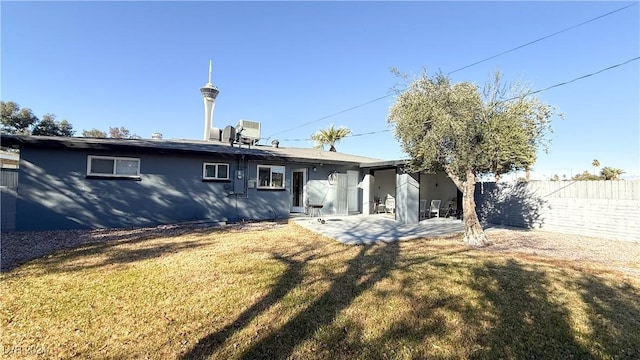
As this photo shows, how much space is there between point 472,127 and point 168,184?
10525 millimetres

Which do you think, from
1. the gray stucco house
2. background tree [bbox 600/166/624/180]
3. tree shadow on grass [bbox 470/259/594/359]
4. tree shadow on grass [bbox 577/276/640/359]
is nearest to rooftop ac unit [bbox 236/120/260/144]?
the gray stucco house

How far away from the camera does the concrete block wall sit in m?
9.28

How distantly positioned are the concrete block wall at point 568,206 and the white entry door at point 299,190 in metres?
8.26

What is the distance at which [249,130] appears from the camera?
14500mm

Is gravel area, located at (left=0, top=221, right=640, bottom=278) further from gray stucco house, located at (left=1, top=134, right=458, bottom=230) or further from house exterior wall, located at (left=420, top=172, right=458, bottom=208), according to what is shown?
house exterior wall, located at (left=420, top=172, right=458, bottom=208)

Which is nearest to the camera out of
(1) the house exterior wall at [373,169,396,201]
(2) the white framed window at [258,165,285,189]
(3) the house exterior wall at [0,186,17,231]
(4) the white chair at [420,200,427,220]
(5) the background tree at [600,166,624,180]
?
(3) the house exterior wall at [0,186,17,231]

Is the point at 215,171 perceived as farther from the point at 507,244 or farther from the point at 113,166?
the point at 507,244

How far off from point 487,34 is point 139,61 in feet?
53.0

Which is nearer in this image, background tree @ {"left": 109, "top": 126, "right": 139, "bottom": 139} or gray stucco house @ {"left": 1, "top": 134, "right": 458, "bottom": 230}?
gray stucco house @ {"left": 1, "top": 134, "right": 458, "bottom": 230}

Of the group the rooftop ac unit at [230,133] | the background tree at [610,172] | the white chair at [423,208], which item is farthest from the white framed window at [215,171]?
the background tree at [610,172]

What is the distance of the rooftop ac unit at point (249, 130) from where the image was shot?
46.2 ft

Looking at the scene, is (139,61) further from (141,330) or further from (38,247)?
(141,330)

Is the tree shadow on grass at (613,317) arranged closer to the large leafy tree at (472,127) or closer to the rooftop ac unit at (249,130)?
the large leafy tree at (472,127)

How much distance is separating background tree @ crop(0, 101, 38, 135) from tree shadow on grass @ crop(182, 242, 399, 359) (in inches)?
1455
